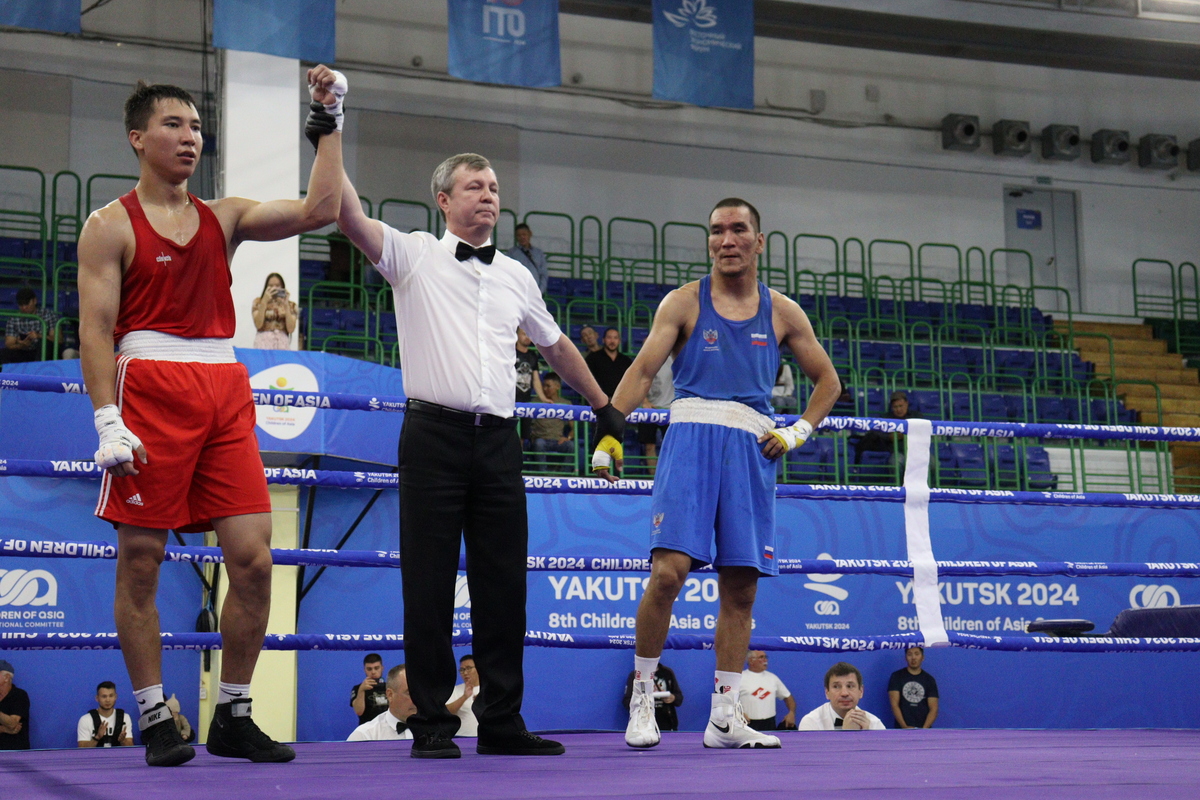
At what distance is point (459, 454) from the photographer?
2898mm

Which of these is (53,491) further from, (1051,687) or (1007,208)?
(1007,208)

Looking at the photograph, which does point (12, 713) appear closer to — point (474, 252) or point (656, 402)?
point (656, 402)

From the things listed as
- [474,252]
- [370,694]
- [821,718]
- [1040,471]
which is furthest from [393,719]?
[1040,471]

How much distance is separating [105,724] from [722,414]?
498 cm

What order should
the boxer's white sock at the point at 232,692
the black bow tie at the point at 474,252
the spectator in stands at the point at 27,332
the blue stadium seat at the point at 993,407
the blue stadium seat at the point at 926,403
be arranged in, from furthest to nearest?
the blue stadium seat at the point at 993,407
the blue stadium seat at the point at 926,403
the spectator in stands at the point at 27,332
the black bow tie at the point at 474,252
the boxer's white sock at the point at 232,692

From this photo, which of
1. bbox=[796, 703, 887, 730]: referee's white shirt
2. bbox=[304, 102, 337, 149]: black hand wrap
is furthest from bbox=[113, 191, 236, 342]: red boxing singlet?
bbox=[796, 703, 887, 730]: referee's white shirt

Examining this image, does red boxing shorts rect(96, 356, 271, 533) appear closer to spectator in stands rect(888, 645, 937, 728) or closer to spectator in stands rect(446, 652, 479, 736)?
spectator in stands rect(446, 652, 479, 736)

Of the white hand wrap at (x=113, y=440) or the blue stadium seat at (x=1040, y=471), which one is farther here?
the blue stadium seat at (x=1040, y=471)

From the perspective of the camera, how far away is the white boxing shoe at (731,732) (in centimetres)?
312

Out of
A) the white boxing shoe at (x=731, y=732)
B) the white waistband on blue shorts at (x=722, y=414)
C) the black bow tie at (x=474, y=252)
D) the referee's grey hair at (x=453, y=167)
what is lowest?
the white boxing shoe at (x=731, y=732)

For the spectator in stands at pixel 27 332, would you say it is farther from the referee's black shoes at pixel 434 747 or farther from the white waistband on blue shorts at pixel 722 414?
the referee's black shoes at pixel 434 747

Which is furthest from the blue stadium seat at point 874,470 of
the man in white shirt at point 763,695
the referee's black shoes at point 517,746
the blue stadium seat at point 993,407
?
the referee's black shoes at point 517,746

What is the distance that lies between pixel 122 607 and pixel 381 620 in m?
4.94

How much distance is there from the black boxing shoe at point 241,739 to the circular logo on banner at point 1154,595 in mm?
7244
